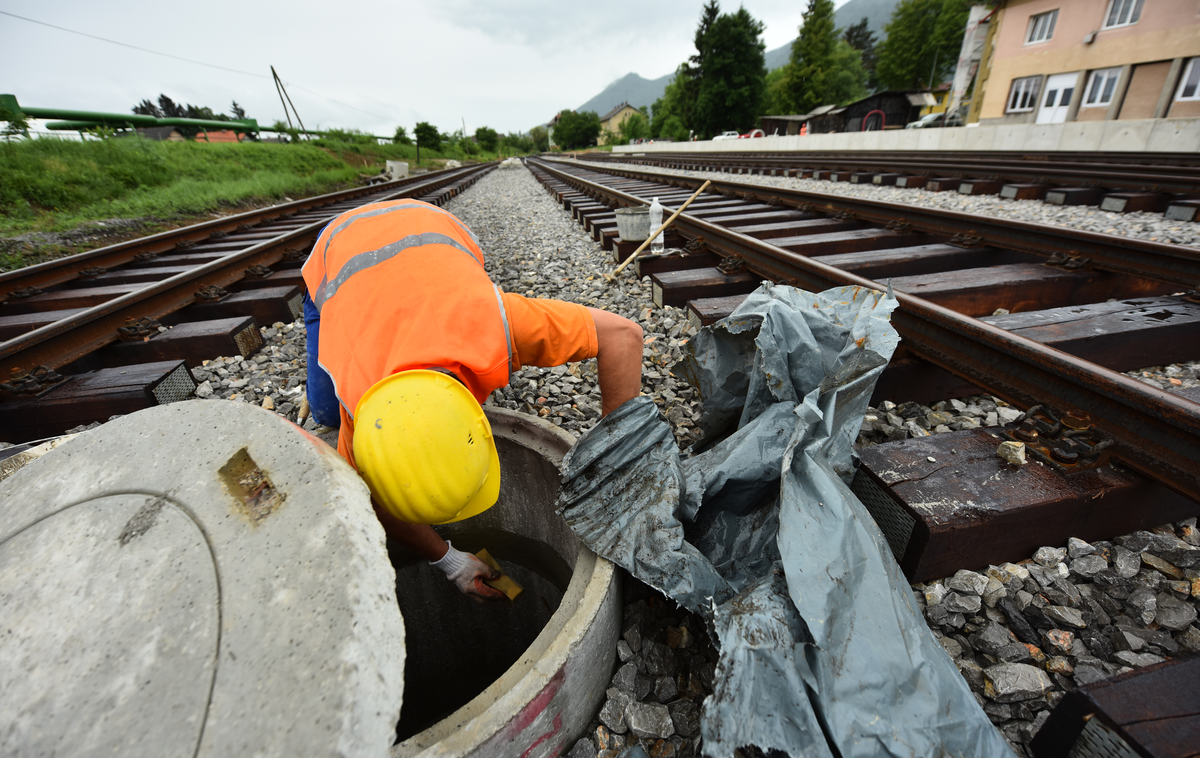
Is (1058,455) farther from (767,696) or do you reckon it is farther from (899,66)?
(899,66)

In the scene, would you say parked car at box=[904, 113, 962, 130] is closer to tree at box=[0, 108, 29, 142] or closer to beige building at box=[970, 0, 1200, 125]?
beige building at box=[970, 0, 1200, 125]

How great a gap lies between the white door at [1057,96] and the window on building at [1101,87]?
0.53m

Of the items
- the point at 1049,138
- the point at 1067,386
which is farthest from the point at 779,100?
the point at 1067,386

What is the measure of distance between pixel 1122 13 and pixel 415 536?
101 feet

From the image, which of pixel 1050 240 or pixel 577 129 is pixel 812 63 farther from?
pixel 1050 240

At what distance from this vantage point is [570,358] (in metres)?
1.80

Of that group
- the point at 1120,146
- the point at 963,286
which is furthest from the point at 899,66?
the point at 963,286

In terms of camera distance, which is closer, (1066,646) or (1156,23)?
(1066,646)

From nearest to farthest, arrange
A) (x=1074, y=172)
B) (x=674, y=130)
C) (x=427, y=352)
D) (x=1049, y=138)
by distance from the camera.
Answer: (x=427, y=352) → (x=1074, y=172) → (x=1049, y=138) → (x=674, y=130)

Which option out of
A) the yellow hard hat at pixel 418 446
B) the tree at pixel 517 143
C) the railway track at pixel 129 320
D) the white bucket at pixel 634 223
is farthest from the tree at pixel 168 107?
the yellow hard hat at pixel 418 446

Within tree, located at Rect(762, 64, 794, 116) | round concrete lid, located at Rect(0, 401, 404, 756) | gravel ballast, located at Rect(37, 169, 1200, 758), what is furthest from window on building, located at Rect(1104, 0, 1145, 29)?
tree, located at Rect(762, 64, 794, 116)

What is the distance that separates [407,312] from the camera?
145cm

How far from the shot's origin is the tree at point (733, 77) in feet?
168

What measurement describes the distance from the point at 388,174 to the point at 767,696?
2257cm
